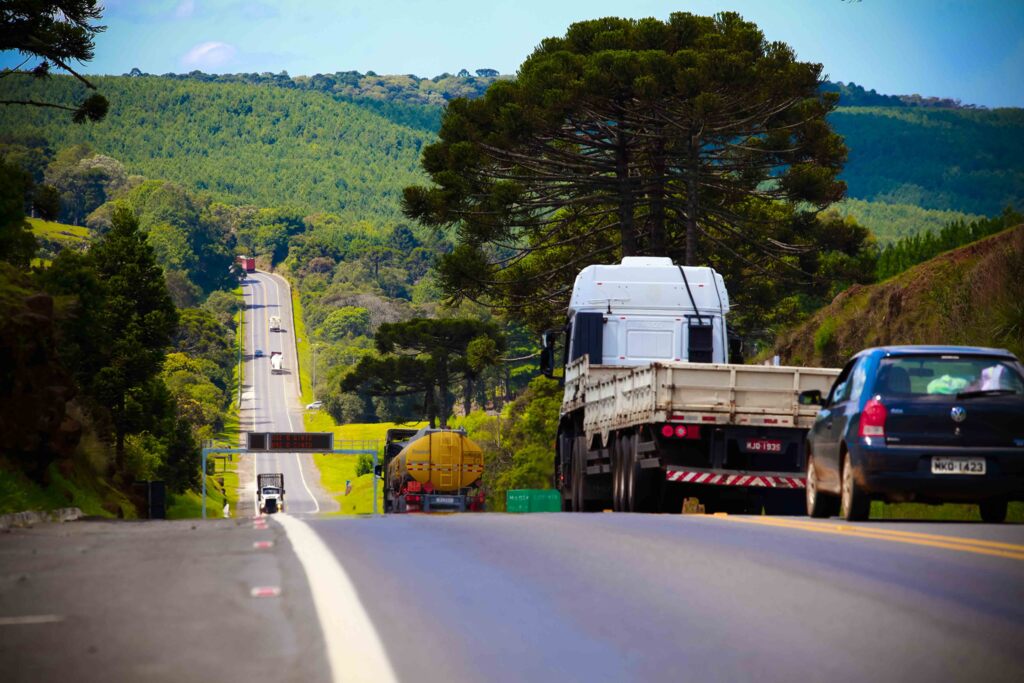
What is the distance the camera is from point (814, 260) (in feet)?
175

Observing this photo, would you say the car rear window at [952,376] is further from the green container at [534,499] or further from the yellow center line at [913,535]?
the green container at [534,499]

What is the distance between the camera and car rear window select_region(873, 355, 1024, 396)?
48.3ft

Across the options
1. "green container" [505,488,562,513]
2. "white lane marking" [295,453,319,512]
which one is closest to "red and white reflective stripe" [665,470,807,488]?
"green container" [505,488,562,513]

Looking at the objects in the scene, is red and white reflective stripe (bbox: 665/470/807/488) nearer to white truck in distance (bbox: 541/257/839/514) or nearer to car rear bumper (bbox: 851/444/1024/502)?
white truck in distance (bbox: 541/257/839/514)

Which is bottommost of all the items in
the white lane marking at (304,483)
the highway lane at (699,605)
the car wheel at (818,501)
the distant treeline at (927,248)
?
the white lane marking at (304,483)

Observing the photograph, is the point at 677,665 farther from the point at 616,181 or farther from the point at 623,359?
the point at 616,181

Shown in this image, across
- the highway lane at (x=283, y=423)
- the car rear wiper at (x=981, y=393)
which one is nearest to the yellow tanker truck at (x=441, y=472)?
the car rear wiper at (x=981, y=393)

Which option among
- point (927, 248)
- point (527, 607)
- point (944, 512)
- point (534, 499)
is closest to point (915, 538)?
point (527, 607)

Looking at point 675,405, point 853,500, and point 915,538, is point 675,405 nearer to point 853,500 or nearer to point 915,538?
point 853,500

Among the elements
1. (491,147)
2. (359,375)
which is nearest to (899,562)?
(491,147)

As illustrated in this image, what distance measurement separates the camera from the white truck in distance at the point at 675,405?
2044 centimetres

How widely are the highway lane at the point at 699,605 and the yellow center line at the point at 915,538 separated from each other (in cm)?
4

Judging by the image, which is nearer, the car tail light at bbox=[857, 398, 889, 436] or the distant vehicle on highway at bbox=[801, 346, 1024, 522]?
the distant vehicle on highway at bbox=[801, 346, 1024, 522]

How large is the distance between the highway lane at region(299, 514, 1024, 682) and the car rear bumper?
5.76 ft
